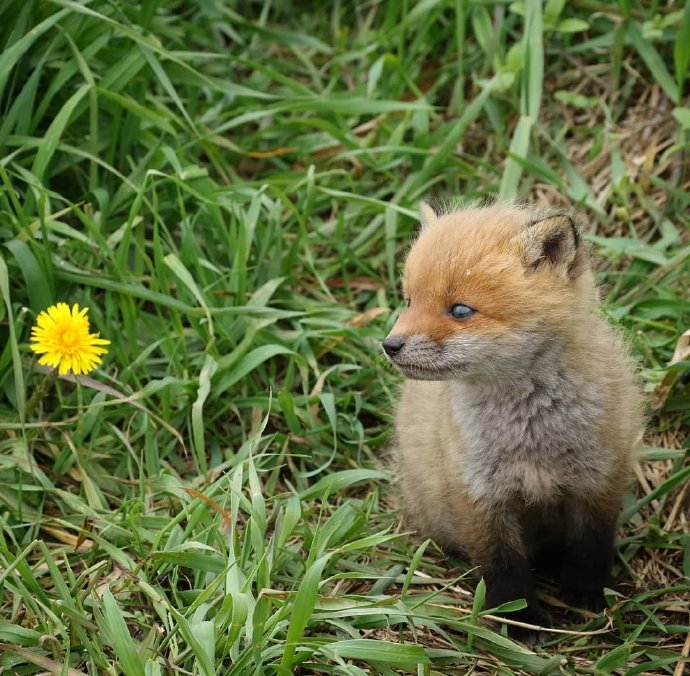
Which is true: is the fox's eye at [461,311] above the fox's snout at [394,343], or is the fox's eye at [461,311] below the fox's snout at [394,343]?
above

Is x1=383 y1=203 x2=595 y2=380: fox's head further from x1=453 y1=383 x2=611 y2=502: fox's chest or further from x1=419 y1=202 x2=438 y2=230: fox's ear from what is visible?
x1=419 y1=202 x2=438 y2=230: fox's ear

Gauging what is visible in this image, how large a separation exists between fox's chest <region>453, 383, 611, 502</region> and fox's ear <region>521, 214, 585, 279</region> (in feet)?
1.70

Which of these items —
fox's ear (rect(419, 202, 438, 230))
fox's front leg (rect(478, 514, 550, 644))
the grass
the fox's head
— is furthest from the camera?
fox's ear (rect(419, 202, 438, 230))

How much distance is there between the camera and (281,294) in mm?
6434

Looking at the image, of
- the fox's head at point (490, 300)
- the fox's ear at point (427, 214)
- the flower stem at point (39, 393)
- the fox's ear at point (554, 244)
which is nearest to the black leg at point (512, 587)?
the fox's head at point (490, 300)

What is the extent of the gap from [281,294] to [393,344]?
2.11 m

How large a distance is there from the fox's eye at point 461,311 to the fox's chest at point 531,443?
1.48 feet

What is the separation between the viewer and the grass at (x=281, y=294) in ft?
14.9

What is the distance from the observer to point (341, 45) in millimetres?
7973

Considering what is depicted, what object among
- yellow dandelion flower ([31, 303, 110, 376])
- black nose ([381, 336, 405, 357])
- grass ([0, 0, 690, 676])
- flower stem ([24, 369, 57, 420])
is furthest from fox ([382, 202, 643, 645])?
flower stem ([24, 369, 57, 420])

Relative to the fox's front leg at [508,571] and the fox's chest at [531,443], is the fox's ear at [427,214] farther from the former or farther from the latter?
the fox's front leg at [508,571]

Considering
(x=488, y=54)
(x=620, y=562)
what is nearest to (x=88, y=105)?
(x=488, y=54)

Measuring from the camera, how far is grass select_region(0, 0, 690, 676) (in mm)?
4551

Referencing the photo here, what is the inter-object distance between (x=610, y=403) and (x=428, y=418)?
0.96 meters
